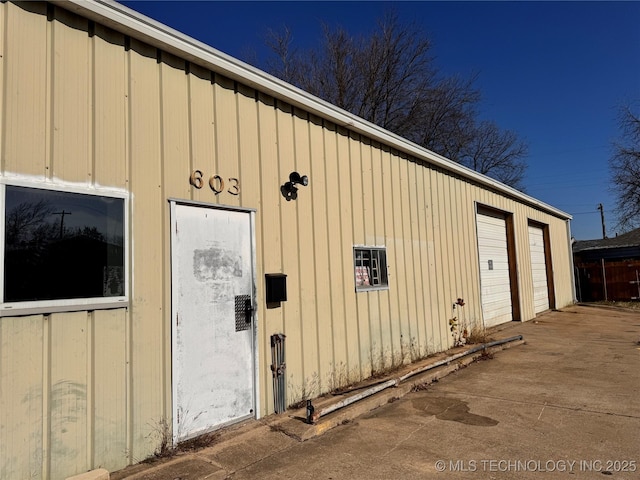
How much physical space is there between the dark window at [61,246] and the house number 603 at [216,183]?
77 cm

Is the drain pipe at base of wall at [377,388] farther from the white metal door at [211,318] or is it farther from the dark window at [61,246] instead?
the dark window at [61,246]

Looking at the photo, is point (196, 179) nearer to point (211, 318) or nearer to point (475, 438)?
point (211, 318)

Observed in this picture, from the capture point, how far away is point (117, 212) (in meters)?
3.56

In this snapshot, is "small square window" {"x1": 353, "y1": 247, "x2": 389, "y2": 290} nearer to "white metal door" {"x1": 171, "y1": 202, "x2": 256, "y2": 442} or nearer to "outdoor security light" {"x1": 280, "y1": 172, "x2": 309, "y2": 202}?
"outdoor security light" {"x1": 280, "y1": 172, "x2": 309, "y2": 202}

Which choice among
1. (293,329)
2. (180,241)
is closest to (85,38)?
(180,241)

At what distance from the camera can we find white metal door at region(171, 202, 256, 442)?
3.92 metres

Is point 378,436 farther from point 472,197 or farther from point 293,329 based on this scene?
point 472,197

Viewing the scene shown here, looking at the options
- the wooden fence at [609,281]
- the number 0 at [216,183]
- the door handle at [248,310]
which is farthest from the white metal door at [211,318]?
the wooden fence at [609,281]

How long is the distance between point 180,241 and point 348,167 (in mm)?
3015

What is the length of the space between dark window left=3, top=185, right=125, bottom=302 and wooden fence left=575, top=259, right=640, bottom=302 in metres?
21.8

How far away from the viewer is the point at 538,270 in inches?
590

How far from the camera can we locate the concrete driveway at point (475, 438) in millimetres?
3453

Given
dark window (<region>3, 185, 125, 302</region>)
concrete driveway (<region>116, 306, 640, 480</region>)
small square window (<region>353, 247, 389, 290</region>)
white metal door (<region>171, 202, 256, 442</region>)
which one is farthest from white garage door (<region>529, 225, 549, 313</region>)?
dark window (<region>3, 185, 125, 302</region>)

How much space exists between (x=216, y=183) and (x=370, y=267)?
295 cm
